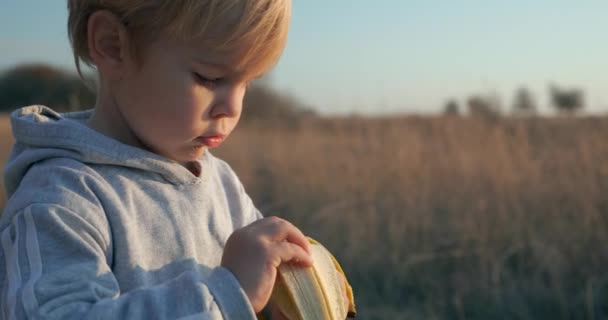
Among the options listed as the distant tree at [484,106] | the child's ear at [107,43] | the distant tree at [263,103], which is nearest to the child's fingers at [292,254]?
the child's ear at [107,43]

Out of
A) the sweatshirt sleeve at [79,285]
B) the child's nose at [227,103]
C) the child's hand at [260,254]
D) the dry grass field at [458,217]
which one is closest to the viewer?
the sweatshirt sleeve at [79,285]

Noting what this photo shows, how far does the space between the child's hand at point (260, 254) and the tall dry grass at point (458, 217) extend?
2.85 metres

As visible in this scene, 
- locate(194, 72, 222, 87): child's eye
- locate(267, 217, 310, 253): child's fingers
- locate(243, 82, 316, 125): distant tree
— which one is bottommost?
locate(243, 82, 316, 125): distant tree

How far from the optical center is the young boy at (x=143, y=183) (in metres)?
1.07

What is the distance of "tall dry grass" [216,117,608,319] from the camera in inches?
160

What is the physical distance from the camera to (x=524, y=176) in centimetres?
500

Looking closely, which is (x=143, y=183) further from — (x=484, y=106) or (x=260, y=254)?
(x=484, y=106)

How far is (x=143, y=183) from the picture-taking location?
1.29 meters

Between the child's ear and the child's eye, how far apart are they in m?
0.15

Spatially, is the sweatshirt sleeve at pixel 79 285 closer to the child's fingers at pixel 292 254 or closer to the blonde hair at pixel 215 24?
the child's fingers at pixel 292 254

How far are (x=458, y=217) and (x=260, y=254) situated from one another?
3616 millimetres

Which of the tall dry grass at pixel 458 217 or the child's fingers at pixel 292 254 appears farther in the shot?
the tall dry grass at pixel 458 217

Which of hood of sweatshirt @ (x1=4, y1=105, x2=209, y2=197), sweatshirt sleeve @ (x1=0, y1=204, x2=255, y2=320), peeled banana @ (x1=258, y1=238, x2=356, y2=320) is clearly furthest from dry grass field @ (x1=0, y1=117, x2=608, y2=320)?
sweatshirt sleeve @ (x1=0, y1=204, x2=255, y2=320)

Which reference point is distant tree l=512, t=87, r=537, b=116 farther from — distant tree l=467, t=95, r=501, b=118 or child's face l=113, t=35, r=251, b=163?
child's face l=113, t=35, r=251, b=163
